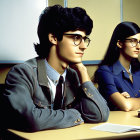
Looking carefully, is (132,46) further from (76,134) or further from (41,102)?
(76,134)

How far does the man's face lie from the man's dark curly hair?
0.04 meters

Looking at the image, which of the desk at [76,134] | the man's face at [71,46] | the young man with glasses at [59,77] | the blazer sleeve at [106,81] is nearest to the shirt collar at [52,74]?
the young man with glasses at [59,77]

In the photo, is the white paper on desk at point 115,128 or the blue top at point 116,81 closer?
the white paper on desk at point 115,128

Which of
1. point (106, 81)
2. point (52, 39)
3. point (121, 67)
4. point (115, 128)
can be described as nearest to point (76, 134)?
point (115, 128)

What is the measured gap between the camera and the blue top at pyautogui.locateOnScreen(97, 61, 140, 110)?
2.62m

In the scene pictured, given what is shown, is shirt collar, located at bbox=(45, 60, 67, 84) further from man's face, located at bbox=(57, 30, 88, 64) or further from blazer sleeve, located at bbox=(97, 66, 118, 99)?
blazer sleeve, located at bbox=(97, 66, 118, 99)

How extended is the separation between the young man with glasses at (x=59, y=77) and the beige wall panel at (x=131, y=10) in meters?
1.62

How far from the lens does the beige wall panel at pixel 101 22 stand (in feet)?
10.5

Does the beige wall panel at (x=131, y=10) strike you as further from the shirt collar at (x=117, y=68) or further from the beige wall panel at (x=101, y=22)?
the shirt collar at (x=117, y=68)

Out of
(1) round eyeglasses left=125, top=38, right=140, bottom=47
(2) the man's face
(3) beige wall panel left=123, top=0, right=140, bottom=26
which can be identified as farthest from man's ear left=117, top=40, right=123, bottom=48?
(2) the man's face

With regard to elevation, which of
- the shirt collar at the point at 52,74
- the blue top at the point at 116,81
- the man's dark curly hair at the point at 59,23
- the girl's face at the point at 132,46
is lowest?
the blue top at the point at 116,81

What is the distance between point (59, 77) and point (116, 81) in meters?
0.90

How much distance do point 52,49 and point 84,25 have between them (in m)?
0.31

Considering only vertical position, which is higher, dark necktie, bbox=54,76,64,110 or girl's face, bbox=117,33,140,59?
girl's face, bbox=117,33,140,59
